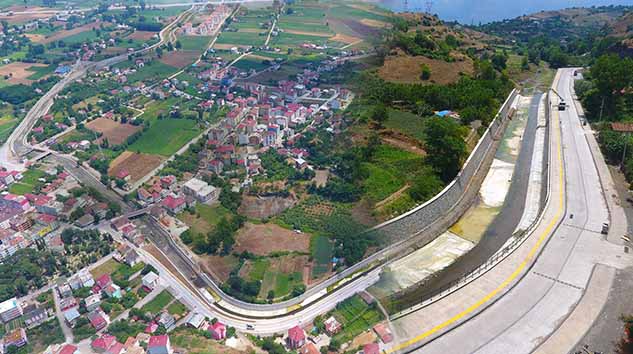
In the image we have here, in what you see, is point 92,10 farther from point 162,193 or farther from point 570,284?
point 570,284

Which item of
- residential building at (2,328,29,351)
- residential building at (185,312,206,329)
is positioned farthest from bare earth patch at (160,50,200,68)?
residential building at (185,312,206,329)

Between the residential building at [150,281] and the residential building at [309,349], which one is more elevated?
the residential building at [309,349]

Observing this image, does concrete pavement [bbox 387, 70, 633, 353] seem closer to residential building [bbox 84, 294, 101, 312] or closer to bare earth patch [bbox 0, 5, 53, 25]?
residential building [bbox 84, 294, 101, 312]

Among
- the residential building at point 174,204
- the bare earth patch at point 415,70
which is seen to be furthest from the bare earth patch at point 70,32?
the bare earth patch at point 415,70

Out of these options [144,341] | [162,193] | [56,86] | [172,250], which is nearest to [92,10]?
[56,86]

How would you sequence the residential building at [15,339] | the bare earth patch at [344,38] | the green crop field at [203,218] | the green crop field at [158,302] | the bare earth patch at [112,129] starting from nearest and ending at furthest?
the residential building at [15,339], the green crop field at [158,302], the green crop field at [203,218], the bare earth patch at [112,129], the bare earth patch at [344,38]

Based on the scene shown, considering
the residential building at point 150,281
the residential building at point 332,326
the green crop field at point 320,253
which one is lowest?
the residential building at point 150,281

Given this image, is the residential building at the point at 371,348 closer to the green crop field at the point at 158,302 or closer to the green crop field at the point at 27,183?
the green crop field at the point at 158,302
